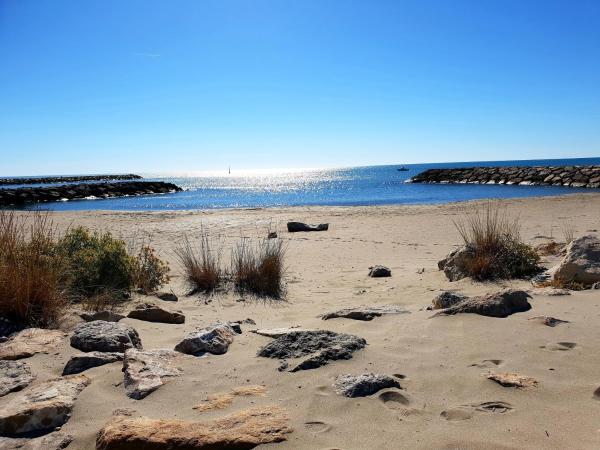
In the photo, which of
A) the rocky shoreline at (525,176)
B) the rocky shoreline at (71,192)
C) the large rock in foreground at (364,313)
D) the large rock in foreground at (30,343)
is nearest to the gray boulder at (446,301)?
the large rock in foreground at (364,313)

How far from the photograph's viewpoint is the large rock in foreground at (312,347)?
3.23m

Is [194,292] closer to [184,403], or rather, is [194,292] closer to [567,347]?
[184,403]

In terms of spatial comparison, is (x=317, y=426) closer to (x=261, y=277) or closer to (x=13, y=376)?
(x=13, y=376)

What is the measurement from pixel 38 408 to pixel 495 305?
135 inches

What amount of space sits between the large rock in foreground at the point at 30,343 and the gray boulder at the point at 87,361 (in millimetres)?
421

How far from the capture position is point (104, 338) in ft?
11.9

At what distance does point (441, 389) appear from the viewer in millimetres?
2793

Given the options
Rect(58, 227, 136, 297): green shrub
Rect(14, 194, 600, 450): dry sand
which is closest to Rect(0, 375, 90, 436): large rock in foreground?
Rect(14, 194, 600, 450): dry sand

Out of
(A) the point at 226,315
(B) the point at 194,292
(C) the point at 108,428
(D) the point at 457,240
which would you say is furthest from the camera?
(D) the point at 457,240

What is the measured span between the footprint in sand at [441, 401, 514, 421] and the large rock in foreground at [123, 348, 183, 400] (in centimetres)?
166

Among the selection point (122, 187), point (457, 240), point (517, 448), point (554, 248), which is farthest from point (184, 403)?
point (122, 187)

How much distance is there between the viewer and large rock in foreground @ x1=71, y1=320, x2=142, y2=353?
11.8 feet

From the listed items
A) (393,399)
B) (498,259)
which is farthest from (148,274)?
(498,259)

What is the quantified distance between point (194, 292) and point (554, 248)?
5.52 meters
